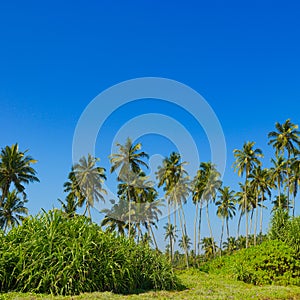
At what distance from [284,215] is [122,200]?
26607 millimetres

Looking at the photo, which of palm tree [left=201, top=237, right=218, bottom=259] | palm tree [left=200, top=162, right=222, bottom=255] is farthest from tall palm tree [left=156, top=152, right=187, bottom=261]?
palm tree [left=201, top=237, right=218, bottom=259]

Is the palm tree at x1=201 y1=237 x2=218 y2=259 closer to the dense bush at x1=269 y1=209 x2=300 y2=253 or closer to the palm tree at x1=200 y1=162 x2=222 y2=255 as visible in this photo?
the palm tree at x1=200 y1=162 x2=222 y2=255

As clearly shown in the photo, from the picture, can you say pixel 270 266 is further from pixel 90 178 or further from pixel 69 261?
pixel 90 178

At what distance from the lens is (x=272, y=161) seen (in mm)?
51625

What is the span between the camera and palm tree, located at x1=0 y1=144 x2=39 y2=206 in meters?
35.8

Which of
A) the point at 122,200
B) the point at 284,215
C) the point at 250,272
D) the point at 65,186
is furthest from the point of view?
the point at 65,186

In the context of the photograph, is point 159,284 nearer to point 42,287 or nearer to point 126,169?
point 42,287

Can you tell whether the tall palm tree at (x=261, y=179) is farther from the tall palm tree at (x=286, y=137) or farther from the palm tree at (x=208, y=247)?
the palm tree at (x=208, y=247)

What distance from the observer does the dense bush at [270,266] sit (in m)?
16.5

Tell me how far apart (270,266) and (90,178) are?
30.1 metres

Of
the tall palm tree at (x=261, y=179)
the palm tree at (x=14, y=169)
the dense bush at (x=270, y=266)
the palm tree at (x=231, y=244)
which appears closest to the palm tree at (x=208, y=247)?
the palm tree at (x=231, y=244)

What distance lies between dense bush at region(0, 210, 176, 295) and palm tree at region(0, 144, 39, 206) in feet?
86.5

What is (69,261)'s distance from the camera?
965cm

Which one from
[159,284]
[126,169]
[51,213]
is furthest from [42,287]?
[126,169]
